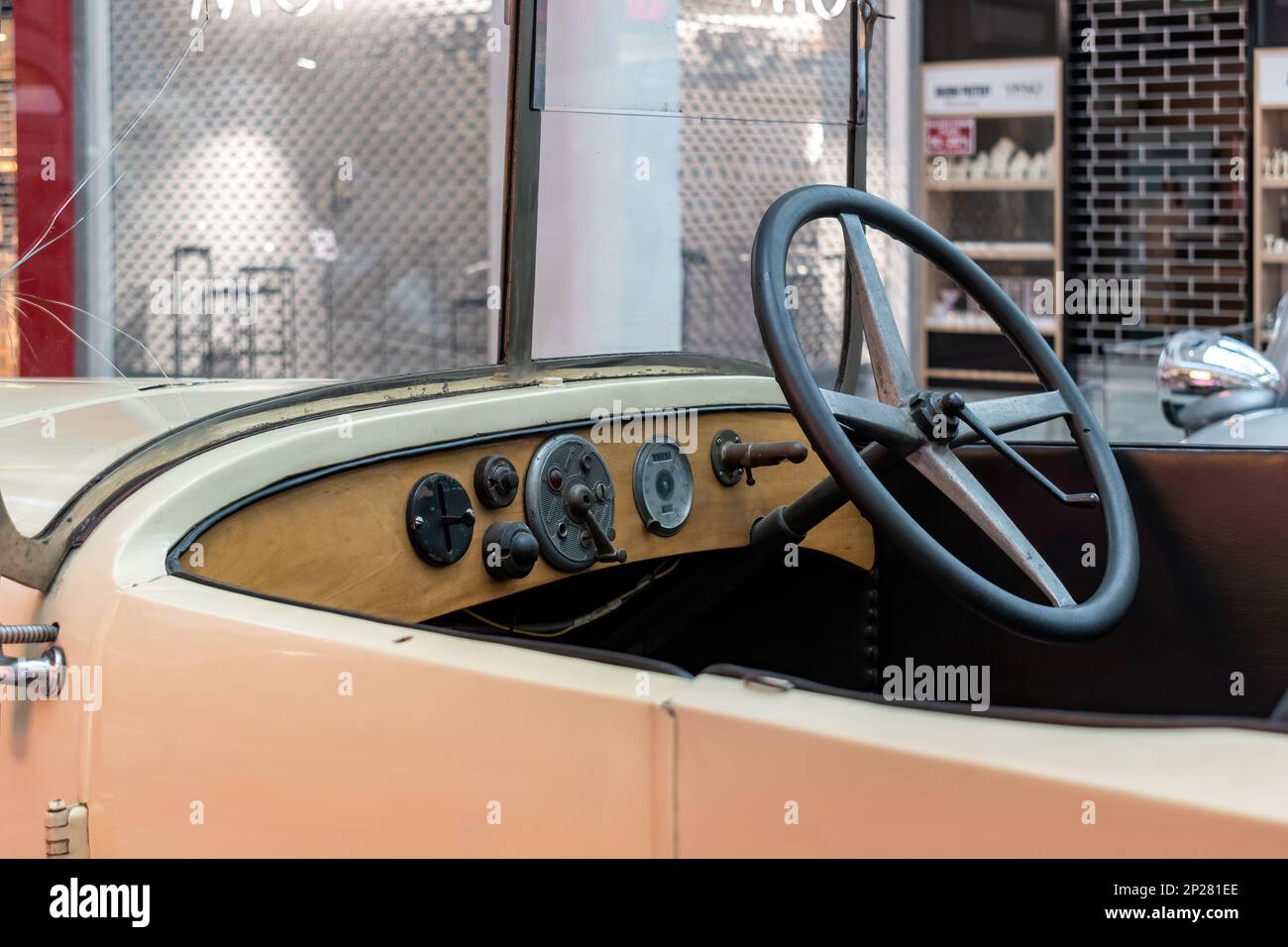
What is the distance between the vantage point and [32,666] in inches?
47.4

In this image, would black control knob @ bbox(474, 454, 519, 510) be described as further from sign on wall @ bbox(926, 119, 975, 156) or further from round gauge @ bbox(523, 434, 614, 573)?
sign on wall @ bbox(926, 119, 975, 156)

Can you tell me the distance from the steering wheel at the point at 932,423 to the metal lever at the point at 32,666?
72 centimetres

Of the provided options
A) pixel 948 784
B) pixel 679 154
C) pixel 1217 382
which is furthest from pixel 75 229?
pixel 1217 382

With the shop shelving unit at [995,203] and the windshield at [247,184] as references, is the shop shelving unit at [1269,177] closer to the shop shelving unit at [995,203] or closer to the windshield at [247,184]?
the shop shelving unit at [995,203]

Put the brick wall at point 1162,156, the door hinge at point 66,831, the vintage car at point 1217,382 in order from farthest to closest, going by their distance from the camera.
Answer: the brick wall at point 1162,156 < the vintage car at point 1217,382 < the door hinge at point 66,831

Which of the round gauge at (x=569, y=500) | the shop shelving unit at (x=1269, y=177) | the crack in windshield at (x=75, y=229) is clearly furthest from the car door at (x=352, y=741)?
the shop shelving unit at (x=1269, y=177)

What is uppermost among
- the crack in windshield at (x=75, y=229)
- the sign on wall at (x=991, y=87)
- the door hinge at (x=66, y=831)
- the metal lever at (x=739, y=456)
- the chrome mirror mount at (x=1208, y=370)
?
the sign on wall at (x=991, y=87)

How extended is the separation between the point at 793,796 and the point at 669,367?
3.92 ft

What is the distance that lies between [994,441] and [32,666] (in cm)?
102

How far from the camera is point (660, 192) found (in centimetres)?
261

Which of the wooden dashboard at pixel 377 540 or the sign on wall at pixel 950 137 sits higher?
the sign on wall at pixel 950 137

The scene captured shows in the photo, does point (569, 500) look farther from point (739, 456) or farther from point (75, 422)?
point (75, 422)

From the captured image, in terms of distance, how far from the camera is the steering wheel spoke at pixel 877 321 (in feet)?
5.52

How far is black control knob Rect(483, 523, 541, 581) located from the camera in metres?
1.65
